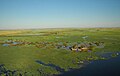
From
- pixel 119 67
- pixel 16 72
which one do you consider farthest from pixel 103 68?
pixel 16 72

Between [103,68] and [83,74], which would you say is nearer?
[83,74]

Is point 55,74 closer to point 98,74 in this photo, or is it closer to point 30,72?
point 30,72

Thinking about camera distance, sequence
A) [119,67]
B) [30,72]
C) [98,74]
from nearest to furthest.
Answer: [98,74]
[30,72]
[119,67]

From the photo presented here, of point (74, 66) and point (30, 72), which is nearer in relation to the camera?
point (30, 72)

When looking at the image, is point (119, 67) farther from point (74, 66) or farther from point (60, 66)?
point (60, 66)

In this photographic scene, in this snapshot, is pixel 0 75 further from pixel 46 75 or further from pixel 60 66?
pixel 60 66

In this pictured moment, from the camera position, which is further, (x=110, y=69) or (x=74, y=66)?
(x=74, y=66)

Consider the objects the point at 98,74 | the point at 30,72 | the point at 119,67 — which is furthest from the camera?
the point at 119,67

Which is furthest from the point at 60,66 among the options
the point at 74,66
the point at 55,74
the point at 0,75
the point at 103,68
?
the point at 0,75
